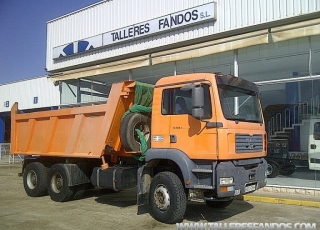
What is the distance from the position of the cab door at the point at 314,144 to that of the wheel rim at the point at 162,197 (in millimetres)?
5226

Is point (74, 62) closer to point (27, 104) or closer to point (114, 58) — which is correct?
point (114, 58)

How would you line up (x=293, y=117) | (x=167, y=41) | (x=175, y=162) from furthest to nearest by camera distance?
1. (x=167, y=41)
2. (x=293, y=117)
3. (x=175, y=162)

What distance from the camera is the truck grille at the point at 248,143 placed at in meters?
6.36

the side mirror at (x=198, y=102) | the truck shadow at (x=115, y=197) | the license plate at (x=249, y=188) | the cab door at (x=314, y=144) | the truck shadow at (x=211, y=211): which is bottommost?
the truck shadow at (x=115, y=197)

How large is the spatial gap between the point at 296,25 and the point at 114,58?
7438 mm

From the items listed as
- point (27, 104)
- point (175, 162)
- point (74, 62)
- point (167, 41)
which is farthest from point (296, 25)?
point (27, 104)

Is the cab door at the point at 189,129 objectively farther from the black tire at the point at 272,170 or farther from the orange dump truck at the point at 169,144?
the black tire at the point at 272,170

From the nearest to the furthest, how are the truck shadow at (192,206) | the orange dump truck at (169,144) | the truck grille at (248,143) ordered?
the orange dump truck at (169,144)
the truck grille at (248,143)
the truck shadow at (192,206)

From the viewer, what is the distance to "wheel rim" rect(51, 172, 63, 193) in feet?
29.5

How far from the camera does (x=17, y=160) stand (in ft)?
69.9

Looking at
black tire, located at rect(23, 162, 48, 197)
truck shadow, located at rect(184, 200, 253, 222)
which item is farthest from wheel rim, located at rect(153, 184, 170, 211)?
black tire, located at rect(23, 162, 48, 197)

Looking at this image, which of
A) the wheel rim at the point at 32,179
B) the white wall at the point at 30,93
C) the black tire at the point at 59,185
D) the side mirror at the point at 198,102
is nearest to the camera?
the side mirror at the point at 198,102

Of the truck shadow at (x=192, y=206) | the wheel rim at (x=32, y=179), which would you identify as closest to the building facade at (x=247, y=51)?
the truck shadow at (x=192, y=206)

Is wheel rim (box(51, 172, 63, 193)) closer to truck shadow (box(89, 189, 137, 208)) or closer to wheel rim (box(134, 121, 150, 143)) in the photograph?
truck shadow (box(89, 189, 137, 208))
